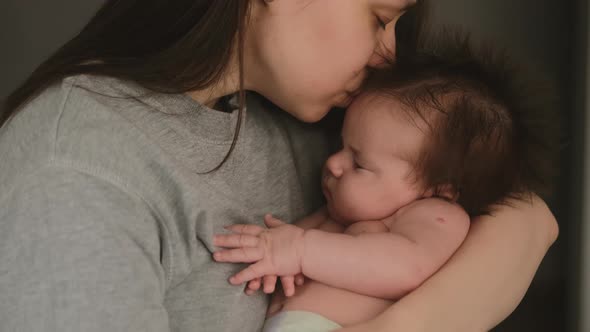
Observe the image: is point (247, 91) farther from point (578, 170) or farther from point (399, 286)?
point (578, 170)

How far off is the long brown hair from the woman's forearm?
348mm

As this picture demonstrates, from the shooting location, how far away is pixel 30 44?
179 centimetres

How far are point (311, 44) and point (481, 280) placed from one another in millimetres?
429

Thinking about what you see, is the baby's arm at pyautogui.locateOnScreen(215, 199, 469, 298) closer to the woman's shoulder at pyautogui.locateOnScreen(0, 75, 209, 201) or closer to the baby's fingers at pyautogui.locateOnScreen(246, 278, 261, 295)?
the baby's fingers at pyautogui.locateOnScreen(246, 278, 261, 295)

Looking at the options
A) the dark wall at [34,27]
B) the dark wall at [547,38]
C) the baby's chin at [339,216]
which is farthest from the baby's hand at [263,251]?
the dark wall at [34,27]

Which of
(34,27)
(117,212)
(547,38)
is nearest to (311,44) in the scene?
(117,212)

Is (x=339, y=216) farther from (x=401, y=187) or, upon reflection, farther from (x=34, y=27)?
(x=34, y=27)

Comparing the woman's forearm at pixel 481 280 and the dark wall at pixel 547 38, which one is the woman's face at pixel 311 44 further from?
the dark wall at pixel 547 38

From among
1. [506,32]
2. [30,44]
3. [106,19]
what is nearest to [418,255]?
[106,19]

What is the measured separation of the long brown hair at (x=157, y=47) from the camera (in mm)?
838

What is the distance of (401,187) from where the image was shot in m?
1.00

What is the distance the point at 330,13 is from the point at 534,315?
1.22 metres

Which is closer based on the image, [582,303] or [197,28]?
[197,28]

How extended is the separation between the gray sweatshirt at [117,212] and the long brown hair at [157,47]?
0.03 m
